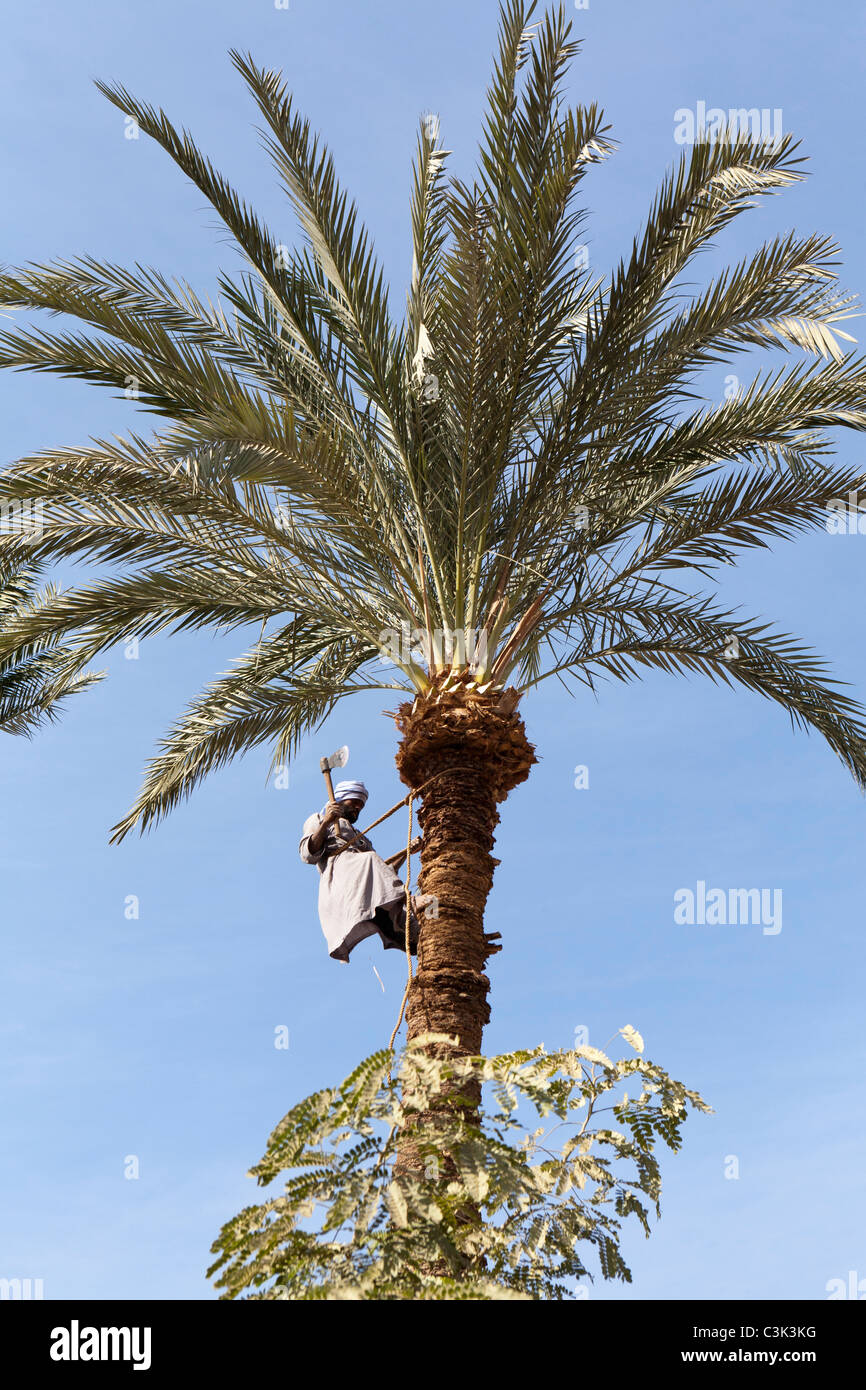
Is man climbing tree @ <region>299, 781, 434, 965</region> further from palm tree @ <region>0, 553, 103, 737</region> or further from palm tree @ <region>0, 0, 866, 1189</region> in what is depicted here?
palm tree @ <region>0, 553, 103, 737</region>

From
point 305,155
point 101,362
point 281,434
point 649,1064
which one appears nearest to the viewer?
point 649,1064

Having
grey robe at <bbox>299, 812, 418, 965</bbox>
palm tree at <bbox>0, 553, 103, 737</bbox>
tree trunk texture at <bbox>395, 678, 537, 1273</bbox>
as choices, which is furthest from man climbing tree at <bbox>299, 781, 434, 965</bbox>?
palm tree at <bbox>0, 553, 103, 737</bbox>

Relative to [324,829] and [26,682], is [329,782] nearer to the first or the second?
[324,829]

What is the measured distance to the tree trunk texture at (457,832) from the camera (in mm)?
7305

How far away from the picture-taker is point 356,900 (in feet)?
25.8

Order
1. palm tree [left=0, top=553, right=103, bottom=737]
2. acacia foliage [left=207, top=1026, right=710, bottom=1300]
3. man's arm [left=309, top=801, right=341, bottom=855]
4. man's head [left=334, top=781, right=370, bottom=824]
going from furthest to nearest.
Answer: palm tree [left=0, top=553, right=103, bottom=737], man's head [left=334, top=781, right=370, bottom=824], man's arm [left=309, top=801, right=341, bottom=855], acacia foliage [left=207, top=1026, right=710, bottom=1300]

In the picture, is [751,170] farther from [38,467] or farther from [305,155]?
[38,467]

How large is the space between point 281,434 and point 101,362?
1446 mm

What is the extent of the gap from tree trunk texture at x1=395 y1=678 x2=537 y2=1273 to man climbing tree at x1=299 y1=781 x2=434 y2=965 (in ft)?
0.64

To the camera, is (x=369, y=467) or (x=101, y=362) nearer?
(x=101, y=362)

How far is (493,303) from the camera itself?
8148mm

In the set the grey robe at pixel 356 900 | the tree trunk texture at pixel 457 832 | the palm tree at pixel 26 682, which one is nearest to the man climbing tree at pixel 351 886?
the grey robe at pixel 356 900

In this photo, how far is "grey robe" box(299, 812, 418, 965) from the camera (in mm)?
7836
